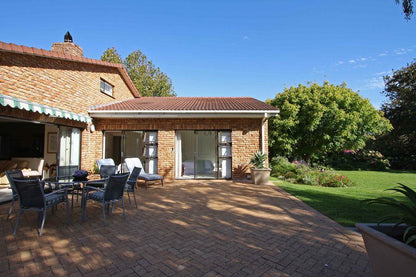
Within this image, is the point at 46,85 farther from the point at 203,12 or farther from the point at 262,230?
the point at 262,230

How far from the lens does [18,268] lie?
3123 millimetres

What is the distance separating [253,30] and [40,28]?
11.6m

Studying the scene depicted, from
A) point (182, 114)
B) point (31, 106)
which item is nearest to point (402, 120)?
point (182, 114)

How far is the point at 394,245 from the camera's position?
2049 millimetres

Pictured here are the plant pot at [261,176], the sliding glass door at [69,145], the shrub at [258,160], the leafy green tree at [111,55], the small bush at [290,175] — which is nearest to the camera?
the sliding glass door at [69,145]

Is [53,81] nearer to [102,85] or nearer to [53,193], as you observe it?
[102,85]

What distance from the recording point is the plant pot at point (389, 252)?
1.92 meters

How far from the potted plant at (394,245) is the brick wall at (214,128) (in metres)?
8.70

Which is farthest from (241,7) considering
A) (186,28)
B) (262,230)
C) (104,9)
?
(262,230)

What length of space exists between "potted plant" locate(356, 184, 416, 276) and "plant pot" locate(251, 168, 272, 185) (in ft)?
24.7

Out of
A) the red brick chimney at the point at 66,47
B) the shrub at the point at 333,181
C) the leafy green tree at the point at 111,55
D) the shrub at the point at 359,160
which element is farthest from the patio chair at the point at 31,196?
the leafy green tree at the point at 111,55

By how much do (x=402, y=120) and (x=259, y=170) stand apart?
22.9 m

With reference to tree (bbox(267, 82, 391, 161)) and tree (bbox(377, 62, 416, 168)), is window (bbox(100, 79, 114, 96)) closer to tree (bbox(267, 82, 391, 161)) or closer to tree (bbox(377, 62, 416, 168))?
tree (bbox(267, 82, 391, 161))

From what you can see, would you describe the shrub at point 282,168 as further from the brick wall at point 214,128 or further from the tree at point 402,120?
the tree at point 402,120
